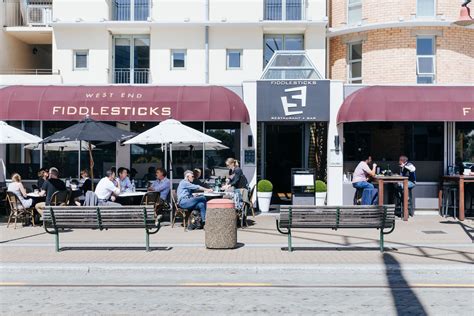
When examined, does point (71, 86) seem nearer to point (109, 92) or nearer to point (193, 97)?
point (109, 92)

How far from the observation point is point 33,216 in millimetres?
14945

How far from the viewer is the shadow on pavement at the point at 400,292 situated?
7173 millimetres

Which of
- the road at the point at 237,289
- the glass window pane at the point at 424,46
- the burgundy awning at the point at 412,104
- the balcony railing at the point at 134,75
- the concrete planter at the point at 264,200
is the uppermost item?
the glass window pane at the point at 424,46

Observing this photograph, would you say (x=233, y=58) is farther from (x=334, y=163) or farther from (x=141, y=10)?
(x=334, y=163)

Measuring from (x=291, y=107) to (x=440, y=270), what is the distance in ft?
33.6

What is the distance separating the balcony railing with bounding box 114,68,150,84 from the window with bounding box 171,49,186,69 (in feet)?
3.73

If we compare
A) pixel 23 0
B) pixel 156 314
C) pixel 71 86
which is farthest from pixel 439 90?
pixel 23 0

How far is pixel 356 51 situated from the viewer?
24484mm

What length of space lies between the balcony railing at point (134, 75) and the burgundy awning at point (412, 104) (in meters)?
10.0

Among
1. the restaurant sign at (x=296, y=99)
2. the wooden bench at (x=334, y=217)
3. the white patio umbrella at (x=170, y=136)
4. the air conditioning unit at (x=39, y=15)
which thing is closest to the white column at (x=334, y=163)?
the restaurant sign at (x=296, y=99)

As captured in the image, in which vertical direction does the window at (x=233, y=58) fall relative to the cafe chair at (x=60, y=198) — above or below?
above

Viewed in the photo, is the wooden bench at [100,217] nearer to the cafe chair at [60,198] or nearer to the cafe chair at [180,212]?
the cafe chair at [180,212]

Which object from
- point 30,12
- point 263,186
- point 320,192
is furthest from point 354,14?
point 30,12

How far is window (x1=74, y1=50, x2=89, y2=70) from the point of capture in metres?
25.0
